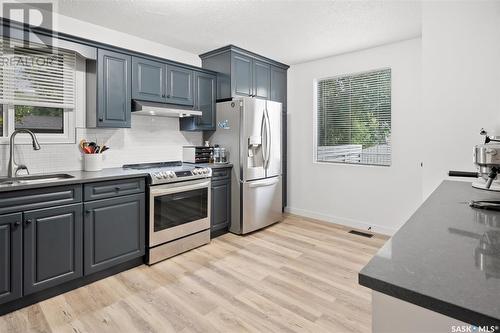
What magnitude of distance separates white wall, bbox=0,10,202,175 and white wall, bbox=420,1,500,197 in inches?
115

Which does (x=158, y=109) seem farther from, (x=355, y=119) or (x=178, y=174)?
Answer: (x=355, y=119)

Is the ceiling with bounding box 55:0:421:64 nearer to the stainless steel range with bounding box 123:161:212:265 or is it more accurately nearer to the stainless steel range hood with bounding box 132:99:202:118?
the stainless steel range hood with bounding box 132:99:202:118

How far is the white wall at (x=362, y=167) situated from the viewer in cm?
360

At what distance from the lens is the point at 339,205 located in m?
4.30

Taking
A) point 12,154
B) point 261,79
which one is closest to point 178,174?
point 12,154

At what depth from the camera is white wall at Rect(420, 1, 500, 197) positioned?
1992mm

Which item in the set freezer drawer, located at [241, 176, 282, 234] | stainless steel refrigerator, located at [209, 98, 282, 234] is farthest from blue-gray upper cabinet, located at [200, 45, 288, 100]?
freezer drawer, located at [241, 176, 282, 234]

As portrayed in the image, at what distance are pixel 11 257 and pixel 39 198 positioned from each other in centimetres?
45

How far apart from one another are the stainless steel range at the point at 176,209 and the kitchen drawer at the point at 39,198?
0.68m

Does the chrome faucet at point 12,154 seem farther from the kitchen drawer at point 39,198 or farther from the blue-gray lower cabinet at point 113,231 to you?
the blue-gray lower cabinet at point 113,231

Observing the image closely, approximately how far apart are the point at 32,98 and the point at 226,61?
88.3 inches

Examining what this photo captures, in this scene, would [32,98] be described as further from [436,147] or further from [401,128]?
[401,128]

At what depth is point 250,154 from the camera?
3816 millimetres

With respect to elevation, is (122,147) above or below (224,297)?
above
